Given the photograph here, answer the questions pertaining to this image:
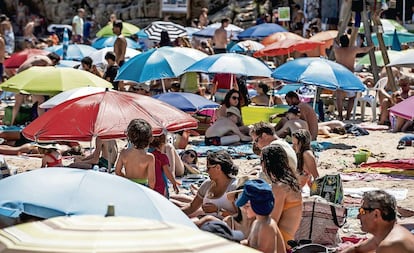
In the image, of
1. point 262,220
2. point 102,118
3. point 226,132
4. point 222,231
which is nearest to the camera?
point 222,231

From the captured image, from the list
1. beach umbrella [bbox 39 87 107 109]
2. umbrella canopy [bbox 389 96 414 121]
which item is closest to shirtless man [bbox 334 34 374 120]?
umbrella canopy [bbox 389 96 414 121]

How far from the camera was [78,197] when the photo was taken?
16.4ft

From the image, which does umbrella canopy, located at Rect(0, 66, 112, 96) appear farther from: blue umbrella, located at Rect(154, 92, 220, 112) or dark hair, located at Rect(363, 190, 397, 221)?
dark hair, located at Rect(363, 190, 397, 221)

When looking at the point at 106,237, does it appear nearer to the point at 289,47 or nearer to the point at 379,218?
the point at 379,218

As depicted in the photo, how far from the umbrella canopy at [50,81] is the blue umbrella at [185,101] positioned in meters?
1.32

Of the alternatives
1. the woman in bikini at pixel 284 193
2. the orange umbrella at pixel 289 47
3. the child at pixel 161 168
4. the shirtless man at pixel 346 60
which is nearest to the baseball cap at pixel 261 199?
the woman in bikini at pixel 284 193

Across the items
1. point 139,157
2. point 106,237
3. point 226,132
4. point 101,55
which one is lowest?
point 226,132

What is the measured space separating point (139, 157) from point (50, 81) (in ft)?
14.9

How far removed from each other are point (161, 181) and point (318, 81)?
18.4 ft

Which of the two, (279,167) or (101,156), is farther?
(101,156)

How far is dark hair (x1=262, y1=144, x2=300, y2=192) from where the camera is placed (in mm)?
6281

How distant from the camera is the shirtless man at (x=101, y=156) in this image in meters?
9.38

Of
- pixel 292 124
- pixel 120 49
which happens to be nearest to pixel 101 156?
pixel 292 124

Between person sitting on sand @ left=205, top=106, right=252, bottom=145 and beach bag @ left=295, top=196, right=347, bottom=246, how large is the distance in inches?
247
